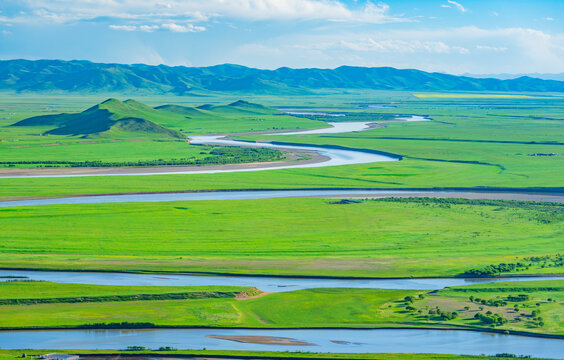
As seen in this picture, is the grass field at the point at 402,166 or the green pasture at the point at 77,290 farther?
the grass field at the point at 402,166

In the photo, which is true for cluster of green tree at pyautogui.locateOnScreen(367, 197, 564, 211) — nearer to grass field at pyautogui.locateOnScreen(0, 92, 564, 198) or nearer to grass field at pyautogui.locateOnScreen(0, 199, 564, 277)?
grass field at pyautogui.locateOnScreen(0, 199, 564, 277)

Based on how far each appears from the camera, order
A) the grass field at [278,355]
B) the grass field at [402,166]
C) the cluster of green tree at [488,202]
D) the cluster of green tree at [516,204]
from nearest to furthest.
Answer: the grass field at [278,355]
the cluster of green tree at [516,204]
the cluster of green tree at [488,202]
the grass field at [402,166]

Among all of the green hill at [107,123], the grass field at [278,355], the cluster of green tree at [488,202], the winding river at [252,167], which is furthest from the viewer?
the green hill at [107,123]

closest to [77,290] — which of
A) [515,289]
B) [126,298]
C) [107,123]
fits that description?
[126,298]

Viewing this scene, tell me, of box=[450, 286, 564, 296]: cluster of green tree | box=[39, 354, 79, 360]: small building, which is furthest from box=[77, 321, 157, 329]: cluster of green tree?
box=[450, 286, 564, 296]: cluster of green tree

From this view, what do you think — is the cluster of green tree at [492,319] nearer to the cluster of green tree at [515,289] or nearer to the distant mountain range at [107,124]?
the cluster of green tree at [515,289]

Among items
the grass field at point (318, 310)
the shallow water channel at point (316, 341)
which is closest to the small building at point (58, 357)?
the shallow water channel at point (316, 341)

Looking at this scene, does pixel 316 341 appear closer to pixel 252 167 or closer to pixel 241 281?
pixel 241 281
